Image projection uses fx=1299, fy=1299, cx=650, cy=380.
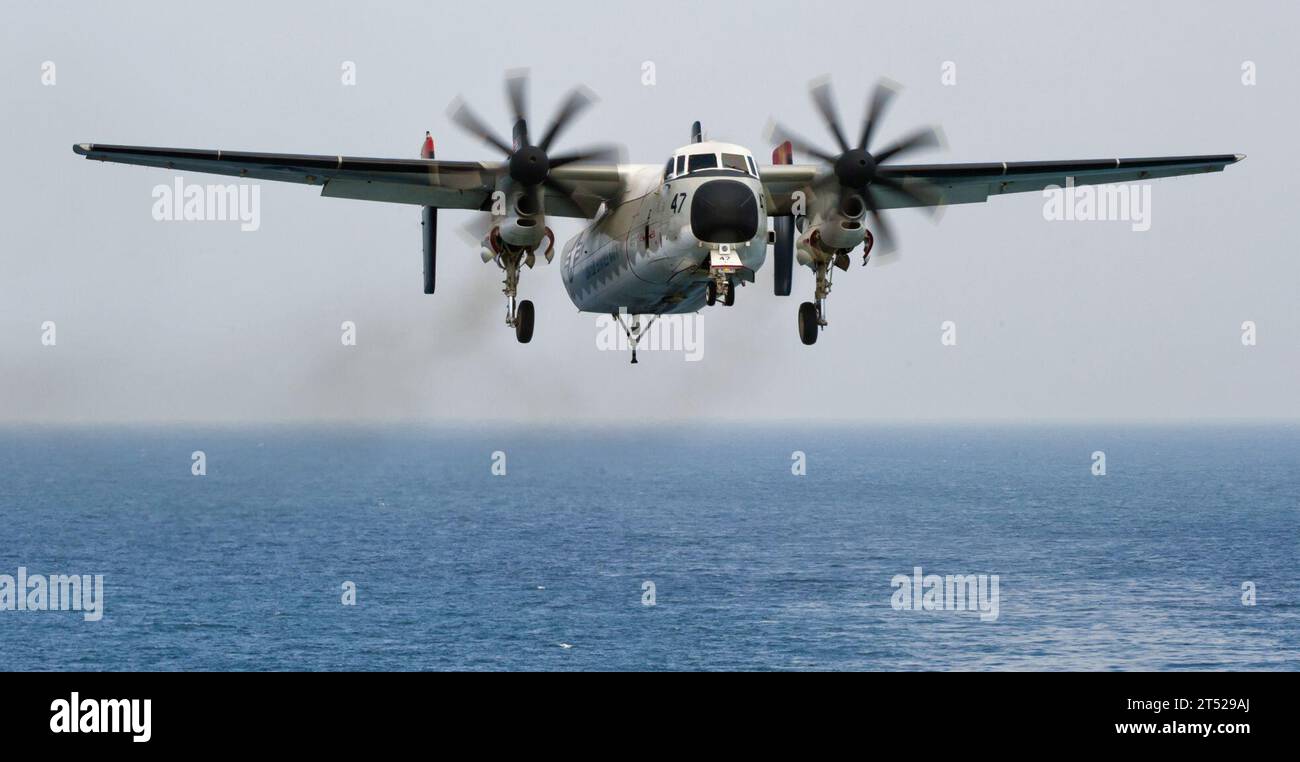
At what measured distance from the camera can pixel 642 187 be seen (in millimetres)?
32656

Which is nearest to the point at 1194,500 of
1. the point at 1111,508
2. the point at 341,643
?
the point at 1111,508

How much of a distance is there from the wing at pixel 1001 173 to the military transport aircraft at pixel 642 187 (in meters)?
0.04

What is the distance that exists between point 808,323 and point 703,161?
613 centimetres

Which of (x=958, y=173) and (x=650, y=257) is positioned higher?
(x=958, y=173)

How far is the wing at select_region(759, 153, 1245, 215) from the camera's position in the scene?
33.7 m

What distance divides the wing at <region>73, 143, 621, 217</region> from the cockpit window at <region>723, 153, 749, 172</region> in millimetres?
5327

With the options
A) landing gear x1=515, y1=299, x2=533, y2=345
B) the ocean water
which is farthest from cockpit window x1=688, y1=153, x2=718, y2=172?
the ocean water

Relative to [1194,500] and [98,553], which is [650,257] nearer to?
[98,553]

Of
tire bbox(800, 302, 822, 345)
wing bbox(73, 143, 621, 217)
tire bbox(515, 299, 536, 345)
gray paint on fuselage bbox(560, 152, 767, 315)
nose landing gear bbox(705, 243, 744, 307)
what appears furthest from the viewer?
tire bbox(515, 299, 536, 345)

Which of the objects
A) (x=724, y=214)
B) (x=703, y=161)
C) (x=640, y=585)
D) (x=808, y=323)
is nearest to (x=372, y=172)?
(x=703, y=161)

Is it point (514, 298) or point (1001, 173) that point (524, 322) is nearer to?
point (514, 298)

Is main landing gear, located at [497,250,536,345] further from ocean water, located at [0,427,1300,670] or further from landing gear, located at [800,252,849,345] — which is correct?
ocean water, located at [0,427,1300,670]
